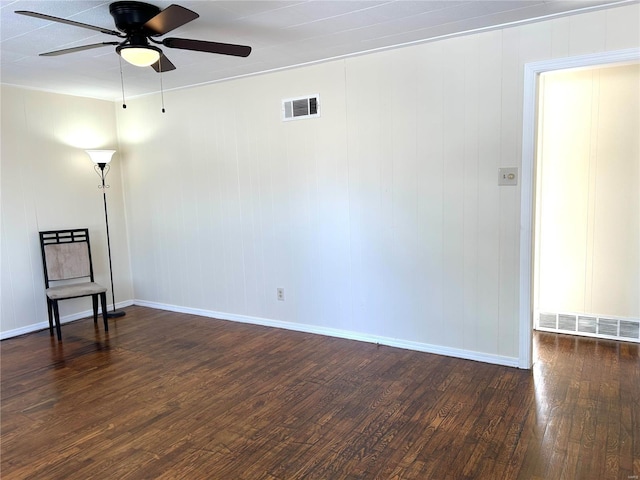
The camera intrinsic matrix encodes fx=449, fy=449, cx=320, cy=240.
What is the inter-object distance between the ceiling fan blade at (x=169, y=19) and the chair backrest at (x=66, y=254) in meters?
2.99

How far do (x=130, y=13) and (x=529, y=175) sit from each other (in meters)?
2.65

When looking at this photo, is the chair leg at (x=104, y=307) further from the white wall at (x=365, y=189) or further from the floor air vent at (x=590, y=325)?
the floor air vent at (x=590, y=325)

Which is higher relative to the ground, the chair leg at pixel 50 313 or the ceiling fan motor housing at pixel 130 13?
the ceiling fan motor housing at pixel 130 13

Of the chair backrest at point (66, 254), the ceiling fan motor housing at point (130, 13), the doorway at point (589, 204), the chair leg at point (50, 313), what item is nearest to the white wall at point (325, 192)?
the chair backrest at point (66, 254)

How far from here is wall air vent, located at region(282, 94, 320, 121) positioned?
3.88 meters

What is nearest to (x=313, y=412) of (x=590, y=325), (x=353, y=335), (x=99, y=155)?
(x=353, y=335)

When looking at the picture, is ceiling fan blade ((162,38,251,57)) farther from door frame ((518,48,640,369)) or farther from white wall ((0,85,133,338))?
white wall ((0,85,133,338))

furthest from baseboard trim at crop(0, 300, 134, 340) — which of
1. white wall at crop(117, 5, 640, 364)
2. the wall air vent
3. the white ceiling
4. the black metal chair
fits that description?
the wall air vent

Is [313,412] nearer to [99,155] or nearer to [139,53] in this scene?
[139,53]

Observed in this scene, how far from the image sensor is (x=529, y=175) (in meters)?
3.05

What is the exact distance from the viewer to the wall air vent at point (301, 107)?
12.7ft

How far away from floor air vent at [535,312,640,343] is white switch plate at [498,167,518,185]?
1546 mm

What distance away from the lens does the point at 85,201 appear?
4918mm

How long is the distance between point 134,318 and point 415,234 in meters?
3.17
